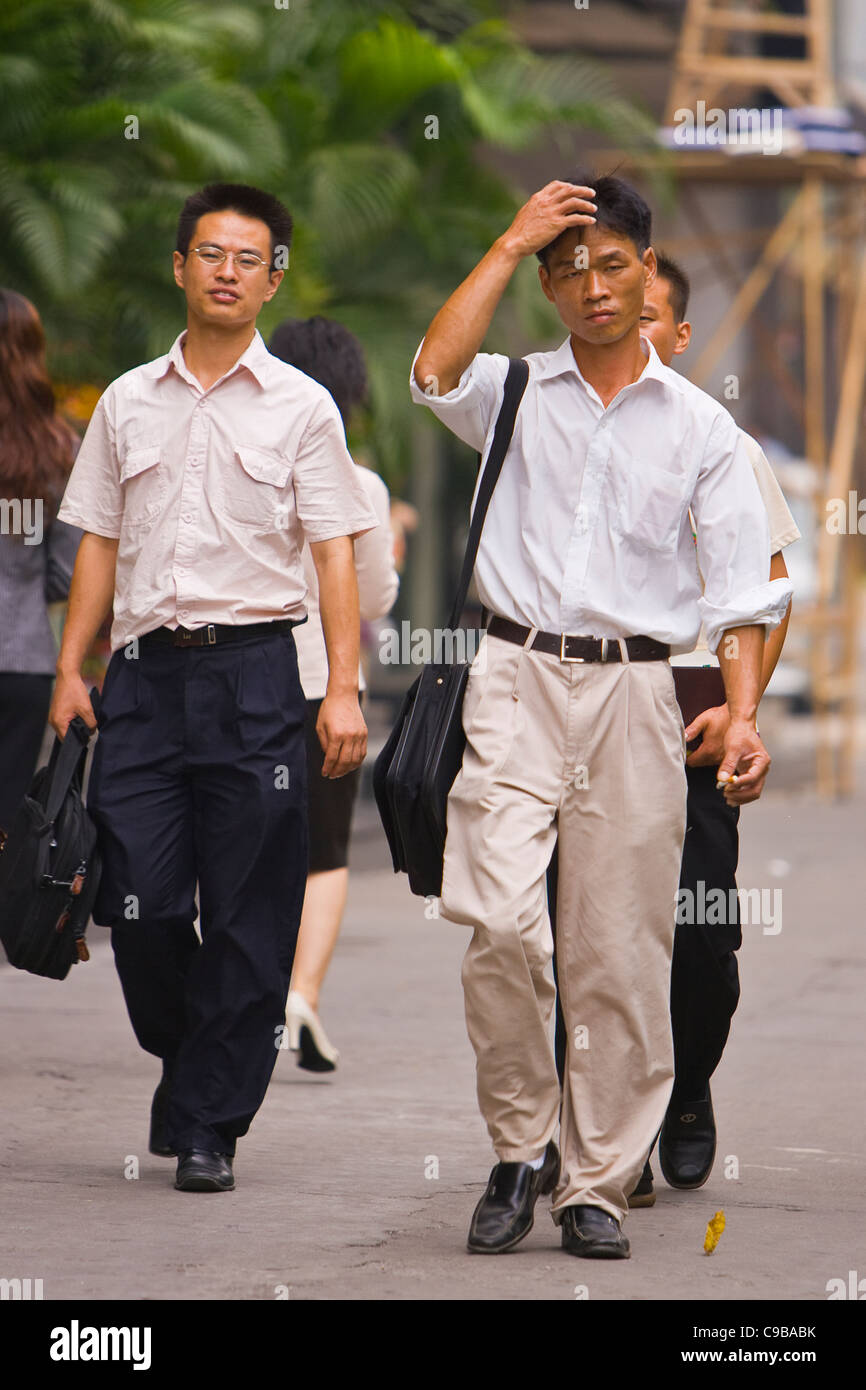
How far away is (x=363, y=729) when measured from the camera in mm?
4945

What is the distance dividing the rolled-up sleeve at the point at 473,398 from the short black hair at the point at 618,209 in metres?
0.23

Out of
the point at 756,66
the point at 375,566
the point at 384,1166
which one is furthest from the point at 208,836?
the point at 756,66

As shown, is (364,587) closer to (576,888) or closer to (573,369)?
(573,369)

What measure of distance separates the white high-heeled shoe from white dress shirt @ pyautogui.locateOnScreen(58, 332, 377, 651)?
174cm

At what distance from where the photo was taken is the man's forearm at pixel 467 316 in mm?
4230

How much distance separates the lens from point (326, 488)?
4.99m

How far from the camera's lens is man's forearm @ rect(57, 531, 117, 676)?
5043mm

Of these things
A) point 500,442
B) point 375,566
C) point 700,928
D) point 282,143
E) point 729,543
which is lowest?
point 700,928

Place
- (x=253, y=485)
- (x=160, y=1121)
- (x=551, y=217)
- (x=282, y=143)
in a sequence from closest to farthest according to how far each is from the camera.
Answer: (x=551, y=217)
(x=253, y=485)
(x=160, y=1121)
(x=282, y=143)

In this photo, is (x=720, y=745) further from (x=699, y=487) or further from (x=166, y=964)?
(x=166, y=964)

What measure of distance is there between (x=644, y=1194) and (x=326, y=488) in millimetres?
1708

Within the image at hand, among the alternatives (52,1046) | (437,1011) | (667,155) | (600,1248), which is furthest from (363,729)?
(667,155)

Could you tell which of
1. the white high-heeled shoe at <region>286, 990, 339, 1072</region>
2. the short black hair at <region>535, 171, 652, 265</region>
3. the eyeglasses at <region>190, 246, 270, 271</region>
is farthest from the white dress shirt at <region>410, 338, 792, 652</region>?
the white high-heeled shoe at <region>286, 990, 339, 1072</region>

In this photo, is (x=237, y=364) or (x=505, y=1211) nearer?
(x=505, y=1211)
